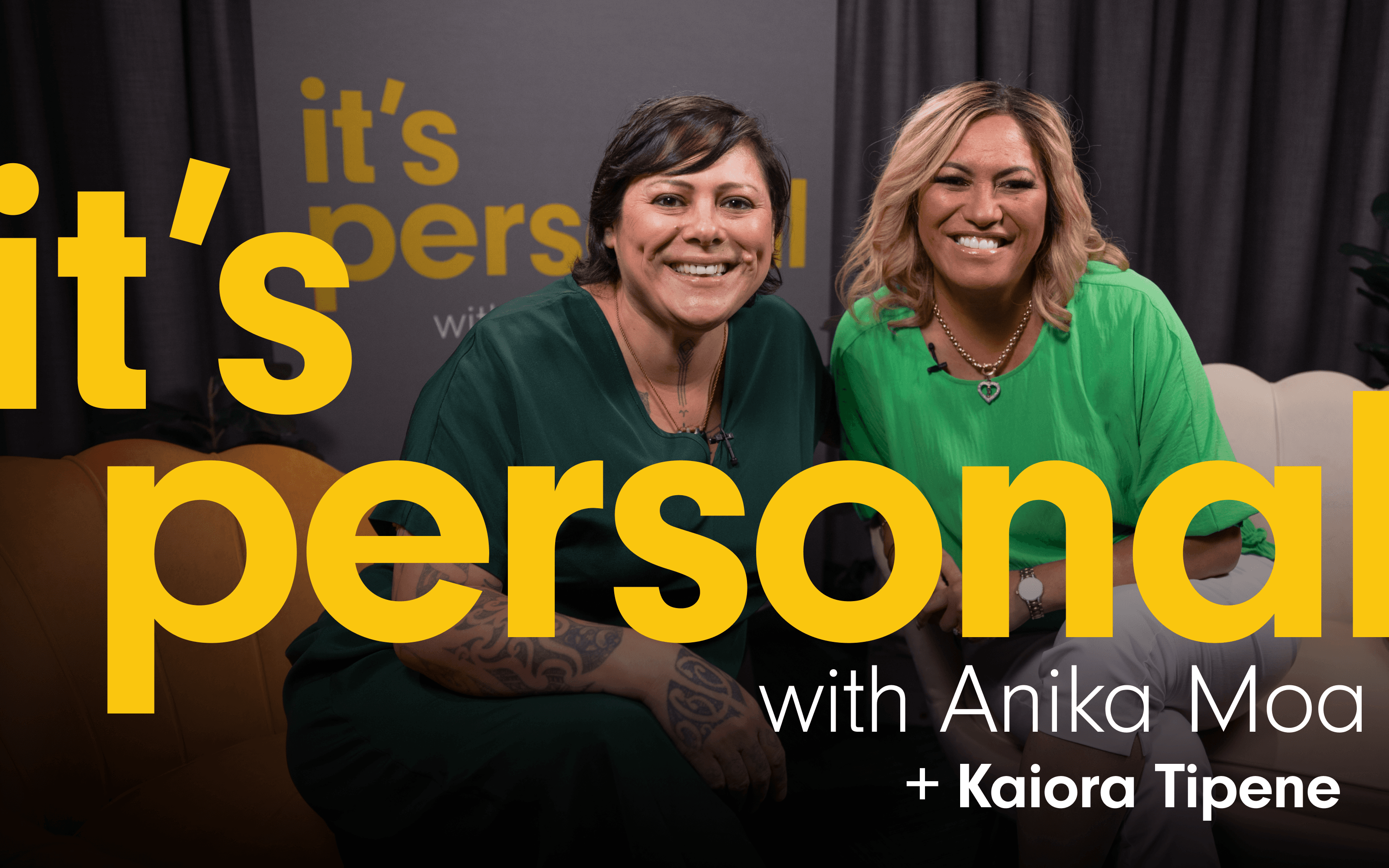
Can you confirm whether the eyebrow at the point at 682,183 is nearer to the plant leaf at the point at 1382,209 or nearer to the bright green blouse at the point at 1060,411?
the bright green blouse at the point at 1060,411

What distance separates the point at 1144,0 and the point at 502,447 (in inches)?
105

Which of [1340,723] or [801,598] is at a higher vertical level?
[801,598]

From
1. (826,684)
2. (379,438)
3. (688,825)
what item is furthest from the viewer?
(379,438)

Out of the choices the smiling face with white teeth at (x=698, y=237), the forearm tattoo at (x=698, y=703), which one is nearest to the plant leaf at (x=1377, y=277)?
the smiling face with white teeth at (x=698, y=237)

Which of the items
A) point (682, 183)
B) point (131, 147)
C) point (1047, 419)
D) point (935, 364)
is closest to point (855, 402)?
point (935, 364)

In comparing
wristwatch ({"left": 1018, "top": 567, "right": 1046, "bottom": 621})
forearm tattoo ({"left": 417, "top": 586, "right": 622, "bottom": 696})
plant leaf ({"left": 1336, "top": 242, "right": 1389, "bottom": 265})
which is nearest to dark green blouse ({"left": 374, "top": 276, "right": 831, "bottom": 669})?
forearm tattoo ({"left": 417, "top": 586, "right": 622, "bottom": 696})

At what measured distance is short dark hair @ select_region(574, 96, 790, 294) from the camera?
1.23 m

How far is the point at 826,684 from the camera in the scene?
192 centimetres

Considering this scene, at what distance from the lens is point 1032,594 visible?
144cm

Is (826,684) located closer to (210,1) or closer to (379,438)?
(379,438)

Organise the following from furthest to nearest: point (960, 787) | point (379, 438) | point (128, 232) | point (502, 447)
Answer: point (379, 438) < point (128, 232) < point (960, 787) < point (502, 447)

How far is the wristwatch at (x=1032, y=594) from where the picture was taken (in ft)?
4.72

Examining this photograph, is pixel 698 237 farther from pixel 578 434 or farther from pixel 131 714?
pixel 131 714

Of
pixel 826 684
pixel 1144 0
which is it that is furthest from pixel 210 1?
pixel 1144 0
